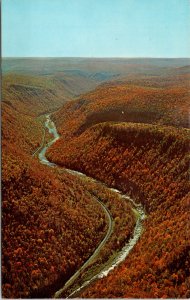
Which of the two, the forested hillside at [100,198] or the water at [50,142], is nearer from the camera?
the forested hillside at [100,198]

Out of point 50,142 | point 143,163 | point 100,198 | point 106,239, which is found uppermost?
point 50,142

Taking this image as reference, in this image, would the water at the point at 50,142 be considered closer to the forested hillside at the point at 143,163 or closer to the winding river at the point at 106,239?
the winding river at the point at 106,239

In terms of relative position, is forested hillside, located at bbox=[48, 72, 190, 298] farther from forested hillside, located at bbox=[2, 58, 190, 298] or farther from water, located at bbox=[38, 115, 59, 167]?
water, located at bbox=[38, 115, 59, 167]

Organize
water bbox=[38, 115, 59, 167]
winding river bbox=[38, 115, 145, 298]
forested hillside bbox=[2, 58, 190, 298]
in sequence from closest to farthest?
forested hillside bbox=[2, 58, 190, 298]
winding river bbox=[38, 115, 145, 298]
water bbox=[38, 115, 59, 167]

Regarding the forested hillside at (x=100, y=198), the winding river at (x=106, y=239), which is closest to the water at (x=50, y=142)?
the winding river at (x=106, y=239)

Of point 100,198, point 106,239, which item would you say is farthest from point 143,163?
point 106,239

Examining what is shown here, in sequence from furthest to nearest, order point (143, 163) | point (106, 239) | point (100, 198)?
1. point (143, 163)
2. point (100, 198)
3. point (106, 239)

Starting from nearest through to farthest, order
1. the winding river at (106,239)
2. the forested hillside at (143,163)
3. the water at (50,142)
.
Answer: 1. the forested hillside at (143,163)
2. the winding river at (106,239)
3. the water at (50,142)

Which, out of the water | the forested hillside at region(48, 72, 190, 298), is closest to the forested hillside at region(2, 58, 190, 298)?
the forested hillside at region(48, 72, 190, 298)

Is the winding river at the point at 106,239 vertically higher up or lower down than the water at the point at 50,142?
lower down

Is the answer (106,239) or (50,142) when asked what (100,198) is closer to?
(106,239)

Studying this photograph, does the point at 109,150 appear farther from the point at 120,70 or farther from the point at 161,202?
the point at 120,70

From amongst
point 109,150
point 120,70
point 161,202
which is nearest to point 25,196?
point 161,202
